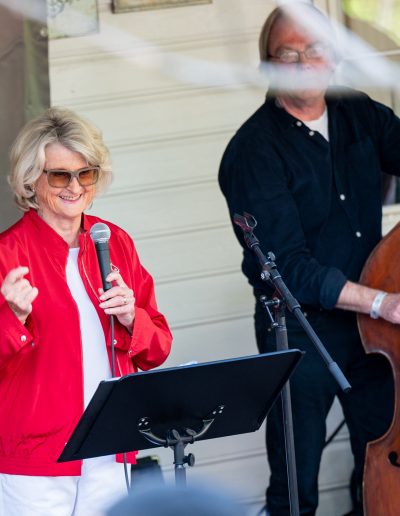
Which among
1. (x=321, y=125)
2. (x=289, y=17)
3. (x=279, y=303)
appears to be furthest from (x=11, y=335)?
(x=289, y=17)

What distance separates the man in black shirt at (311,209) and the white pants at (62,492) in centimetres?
96

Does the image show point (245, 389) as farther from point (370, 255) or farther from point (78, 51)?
point (78, 51)

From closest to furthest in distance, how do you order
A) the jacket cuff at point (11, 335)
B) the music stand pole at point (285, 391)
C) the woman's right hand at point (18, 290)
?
the woman's right hand at point (18, 290), the jacket cuff at point (11, 335), the music stand pole at point (285, 391)

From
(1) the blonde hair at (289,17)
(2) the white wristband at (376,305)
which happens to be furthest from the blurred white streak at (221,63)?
(2) the white wristband at (376,305)

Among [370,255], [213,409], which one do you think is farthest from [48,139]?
[370,255]

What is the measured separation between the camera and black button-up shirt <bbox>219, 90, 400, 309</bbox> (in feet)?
11.3

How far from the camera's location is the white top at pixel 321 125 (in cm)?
369

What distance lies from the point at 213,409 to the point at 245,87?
7.43ft

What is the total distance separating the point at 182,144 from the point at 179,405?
7.12 feet

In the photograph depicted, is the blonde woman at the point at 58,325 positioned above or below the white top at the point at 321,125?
below

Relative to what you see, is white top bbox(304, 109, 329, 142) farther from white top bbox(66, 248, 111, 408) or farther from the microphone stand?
white top bbox(66, 248, 111, 408)

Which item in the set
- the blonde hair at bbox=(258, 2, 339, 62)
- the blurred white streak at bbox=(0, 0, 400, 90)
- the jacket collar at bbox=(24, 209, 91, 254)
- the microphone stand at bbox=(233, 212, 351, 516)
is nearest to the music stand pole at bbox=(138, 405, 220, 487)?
the microphone stand at bbox=(233, 212, 351, 516)

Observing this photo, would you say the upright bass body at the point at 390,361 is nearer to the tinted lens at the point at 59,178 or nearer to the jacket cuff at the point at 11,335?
the tinted lens at the point at 59,178

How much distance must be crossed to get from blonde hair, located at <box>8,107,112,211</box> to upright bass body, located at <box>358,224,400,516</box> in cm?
103
